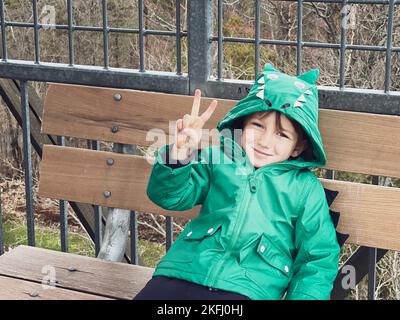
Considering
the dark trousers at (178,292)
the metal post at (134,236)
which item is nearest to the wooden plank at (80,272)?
the dark trousers at (178,292)

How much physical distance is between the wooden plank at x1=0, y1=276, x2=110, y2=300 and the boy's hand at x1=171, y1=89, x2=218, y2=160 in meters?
0.59

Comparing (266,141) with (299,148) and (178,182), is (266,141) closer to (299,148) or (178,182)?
(299,148)

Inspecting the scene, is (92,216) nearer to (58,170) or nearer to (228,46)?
(58,170)

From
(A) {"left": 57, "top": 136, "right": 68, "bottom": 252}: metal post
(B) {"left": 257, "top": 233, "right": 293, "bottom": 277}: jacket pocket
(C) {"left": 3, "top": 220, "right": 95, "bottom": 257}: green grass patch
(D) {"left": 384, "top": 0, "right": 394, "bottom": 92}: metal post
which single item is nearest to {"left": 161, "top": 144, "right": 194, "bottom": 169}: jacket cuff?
(B) {"left": 257, "top": 233, "right": 293, "bottom": 277}: jacket pocket

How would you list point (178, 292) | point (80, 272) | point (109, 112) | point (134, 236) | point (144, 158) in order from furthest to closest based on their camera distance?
point (134, 236) < point (109, 112) < point (144, 158) < point (80, 272) < point (178, 292)

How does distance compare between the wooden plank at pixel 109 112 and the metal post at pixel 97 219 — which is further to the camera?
the metal post at pixel 97 219

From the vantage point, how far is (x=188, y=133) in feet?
7.27

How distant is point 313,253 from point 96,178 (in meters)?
0.94

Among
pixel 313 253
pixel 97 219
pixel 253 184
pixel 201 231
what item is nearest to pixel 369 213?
pixel 313 253

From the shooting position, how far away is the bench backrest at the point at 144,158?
2.53 metres

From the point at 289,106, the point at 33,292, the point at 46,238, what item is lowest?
the point at 46,238

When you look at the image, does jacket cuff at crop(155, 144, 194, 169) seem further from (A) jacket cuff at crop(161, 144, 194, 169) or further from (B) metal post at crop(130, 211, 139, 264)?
(B) metal post at crop(130, 211, 139, 264)

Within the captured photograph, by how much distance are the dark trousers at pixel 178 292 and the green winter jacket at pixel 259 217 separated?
16 millimetres

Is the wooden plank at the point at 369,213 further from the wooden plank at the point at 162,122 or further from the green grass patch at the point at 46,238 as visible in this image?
the green grass patch at the point at 46,238
